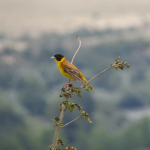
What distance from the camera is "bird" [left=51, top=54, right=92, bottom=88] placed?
3.40m

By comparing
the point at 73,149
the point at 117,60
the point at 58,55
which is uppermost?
the point at 58,55

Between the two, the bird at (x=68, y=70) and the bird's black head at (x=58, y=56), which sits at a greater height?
the bird's black head at (x=58, y=56)

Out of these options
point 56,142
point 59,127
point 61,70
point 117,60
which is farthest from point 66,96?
point 61,70

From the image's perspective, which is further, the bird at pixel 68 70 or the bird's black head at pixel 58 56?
the bird's black head at pixel 58 56

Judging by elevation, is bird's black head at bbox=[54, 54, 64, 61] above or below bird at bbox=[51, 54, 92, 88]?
above

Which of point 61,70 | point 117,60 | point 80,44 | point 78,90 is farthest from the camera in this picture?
point 61,70

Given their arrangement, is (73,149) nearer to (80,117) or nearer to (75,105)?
(80,117)

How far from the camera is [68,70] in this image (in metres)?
3.58

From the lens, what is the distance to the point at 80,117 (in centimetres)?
249

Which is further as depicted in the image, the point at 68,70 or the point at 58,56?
the point at 58,56

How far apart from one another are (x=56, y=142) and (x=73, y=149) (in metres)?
0.23

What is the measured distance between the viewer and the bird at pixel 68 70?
340 cm

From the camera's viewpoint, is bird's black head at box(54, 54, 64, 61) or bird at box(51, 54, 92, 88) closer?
bird at box(51, 54, 92, 88)

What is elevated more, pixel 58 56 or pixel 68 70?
pixel 58 56
